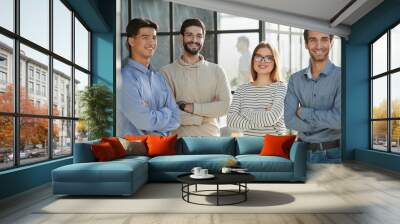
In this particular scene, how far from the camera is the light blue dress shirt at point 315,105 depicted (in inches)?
340

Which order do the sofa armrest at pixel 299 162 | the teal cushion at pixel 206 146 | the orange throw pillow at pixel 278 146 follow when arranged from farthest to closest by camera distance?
the teal cushion at pixel 206 146
the orange throw pillow at pixel 278 146
the sofa armrest at pixel 299 162

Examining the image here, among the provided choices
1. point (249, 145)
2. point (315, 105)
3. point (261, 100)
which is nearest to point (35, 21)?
point (249, 145)

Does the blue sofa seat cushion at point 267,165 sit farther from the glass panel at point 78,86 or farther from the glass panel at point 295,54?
the glass panel at point 78,86

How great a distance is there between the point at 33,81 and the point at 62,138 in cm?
149

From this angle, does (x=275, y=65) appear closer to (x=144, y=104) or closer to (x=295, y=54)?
(x=295, y=54)

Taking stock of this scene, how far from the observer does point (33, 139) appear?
5.93 metres

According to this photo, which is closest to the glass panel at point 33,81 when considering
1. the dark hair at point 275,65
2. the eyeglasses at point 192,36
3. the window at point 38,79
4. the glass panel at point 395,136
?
the window at point 38,79

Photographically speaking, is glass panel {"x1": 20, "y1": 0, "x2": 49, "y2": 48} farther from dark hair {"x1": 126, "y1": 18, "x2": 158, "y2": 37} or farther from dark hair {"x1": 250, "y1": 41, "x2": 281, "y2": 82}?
dark hair {"x1": 250, "y1": 41, "x2": 281, "y2": 82}


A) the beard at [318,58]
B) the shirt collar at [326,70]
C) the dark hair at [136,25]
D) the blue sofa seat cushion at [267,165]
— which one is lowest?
the blue sofa seat cushion at [267,165]

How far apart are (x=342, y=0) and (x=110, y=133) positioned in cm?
529

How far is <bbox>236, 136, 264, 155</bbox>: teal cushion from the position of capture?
6965mm

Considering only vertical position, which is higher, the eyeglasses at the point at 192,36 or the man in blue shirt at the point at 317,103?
the eyeglasses at the point at 192,36

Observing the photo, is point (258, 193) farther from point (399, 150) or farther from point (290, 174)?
point (399, 150)

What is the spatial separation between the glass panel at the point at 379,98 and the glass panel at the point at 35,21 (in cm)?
679
